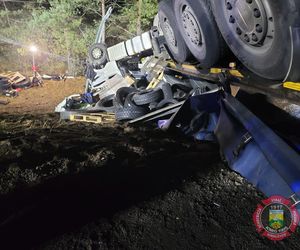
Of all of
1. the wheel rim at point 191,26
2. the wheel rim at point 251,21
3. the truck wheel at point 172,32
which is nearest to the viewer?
the wheel rim at point 251,21

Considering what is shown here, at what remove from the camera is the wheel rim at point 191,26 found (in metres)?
3.33

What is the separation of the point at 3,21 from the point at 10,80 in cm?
618

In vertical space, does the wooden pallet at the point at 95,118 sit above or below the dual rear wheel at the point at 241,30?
below

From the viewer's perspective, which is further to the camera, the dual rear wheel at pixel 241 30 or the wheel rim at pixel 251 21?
the wheel rim at pixel 251 21

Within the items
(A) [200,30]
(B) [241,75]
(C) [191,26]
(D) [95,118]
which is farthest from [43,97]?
(B) [241,75]

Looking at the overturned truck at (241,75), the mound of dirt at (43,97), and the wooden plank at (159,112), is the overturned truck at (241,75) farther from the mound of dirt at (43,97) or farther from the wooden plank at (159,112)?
the mound of dirt at (43,97)

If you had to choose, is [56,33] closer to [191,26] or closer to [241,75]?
[191,26]

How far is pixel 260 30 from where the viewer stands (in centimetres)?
243

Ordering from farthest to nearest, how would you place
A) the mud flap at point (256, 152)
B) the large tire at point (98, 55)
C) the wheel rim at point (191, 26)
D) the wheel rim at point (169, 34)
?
the large tire at point (98, 55) < the wheel rim at point (169, 34) < the wheel rim at point (191, 26) < the mud flap at point (256, 152)

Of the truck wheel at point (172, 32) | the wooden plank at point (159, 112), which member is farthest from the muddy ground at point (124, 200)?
the truck wheel at point (172, 32)

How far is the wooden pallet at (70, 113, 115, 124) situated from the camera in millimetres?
5930

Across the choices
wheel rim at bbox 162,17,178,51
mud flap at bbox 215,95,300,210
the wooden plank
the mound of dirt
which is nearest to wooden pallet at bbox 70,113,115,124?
the wooden plank

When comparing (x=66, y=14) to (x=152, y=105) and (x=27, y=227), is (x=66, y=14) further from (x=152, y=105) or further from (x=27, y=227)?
(x=27, y=227)

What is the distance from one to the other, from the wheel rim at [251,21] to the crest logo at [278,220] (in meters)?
1.20
